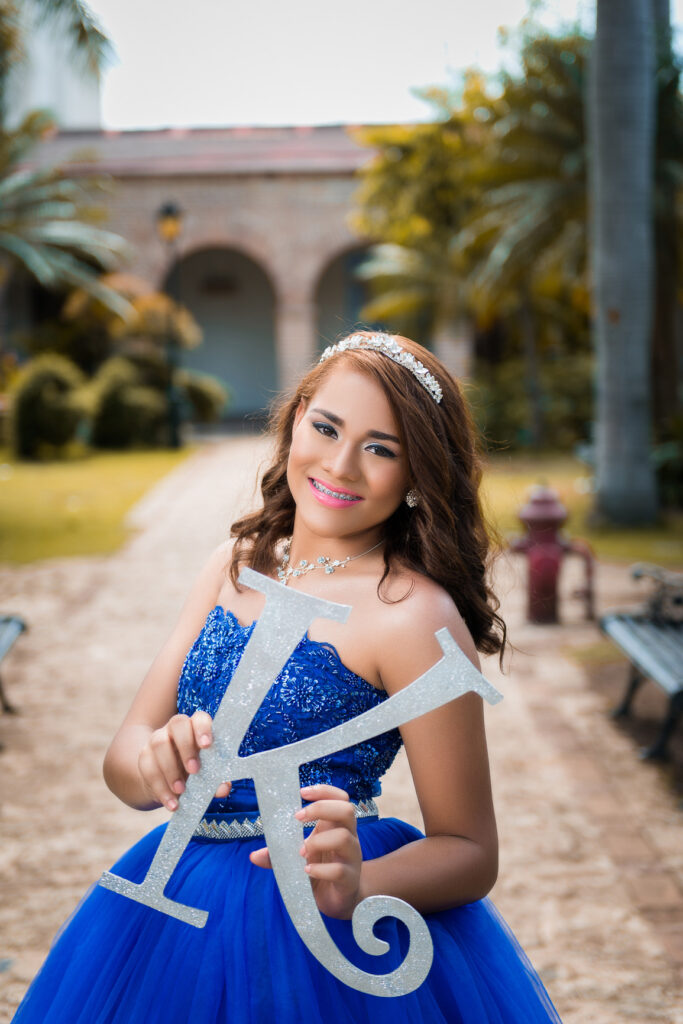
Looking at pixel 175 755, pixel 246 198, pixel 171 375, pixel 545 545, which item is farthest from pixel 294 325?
pixel 175 755

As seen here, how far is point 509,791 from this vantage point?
4125 mm

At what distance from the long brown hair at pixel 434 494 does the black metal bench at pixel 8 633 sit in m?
3.20

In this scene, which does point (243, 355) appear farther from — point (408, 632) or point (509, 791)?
point (408, 632)

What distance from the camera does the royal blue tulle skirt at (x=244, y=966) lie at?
1.47 metres

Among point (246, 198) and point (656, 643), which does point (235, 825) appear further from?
point (246, 198)

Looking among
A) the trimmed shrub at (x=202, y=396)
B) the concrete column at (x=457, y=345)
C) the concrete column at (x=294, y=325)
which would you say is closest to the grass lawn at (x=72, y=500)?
the trimmed shrub at (x=202, y=396)

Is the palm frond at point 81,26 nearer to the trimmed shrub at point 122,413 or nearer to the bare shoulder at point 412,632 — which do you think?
the trimmed shrub at point 122,413

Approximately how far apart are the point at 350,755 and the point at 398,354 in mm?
620

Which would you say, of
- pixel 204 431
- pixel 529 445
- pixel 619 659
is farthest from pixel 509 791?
pixel 204 431

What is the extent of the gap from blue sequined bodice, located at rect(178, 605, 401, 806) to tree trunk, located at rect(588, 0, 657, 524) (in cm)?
860

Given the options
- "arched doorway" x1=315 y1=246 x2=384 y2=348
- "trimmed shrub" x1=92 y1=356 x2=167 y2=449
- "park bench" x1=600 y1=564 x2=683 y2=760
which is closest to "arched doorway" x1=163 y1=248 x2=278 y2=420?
"arched doorway" x1=315 y1=246 x2=384 y2=348

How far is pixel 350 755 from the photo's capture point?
1590mm

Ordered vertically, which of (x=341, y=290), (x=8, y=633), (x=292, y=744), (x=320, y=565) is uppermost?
(x=341, y=290)

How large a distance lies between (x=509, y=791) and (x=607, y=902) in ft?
3.07
